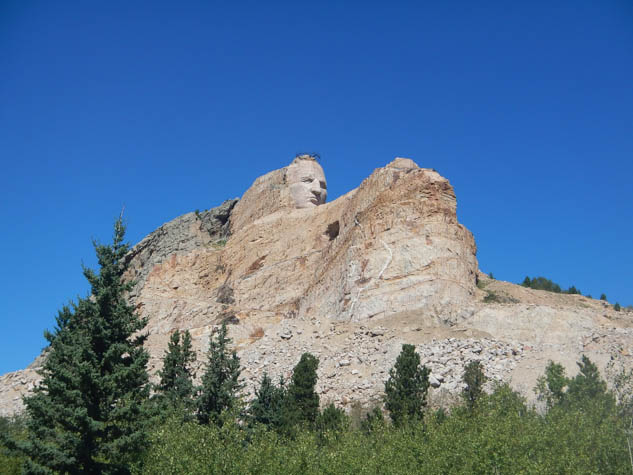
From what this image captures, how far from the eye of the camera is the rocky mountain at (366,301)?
4012cm

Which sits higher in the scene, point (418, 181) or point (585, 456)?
point (418, 181)

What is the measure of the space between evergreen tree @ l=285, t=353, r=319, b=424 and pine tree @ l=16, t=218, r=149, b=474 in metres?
9.38

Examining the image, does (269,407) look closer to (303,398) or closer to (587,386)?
(303,398)

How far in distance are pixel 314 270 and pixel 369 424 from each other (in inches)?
1193

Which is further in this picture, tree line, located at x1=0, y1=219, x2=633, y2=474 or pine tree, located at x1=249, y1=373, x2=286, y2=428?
pine tree, located at x1=249, y1=373, x2=286, y2=428

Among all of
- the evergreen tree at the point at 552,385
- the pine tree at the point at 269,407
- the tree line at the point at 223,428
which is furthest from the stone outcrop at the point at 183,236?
the evergreen tree at the point at 552,385

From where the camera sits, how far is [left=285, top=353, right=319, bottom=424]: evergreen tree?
3250 cm

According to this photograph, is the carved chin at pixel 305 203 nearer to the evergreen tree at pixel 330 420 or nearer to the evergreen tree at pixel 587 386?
the evergreen tree at pixel 587 386

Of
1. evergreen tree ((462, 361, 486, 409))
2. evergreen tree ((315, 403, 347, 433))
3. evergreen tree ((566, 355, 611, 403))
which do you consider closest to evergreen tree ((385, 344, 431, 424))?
evergreen tree ((462, 361, 486, 409))

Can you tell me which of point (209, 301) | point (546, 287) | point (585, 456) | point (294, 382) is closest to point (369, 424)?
point (294, 382)

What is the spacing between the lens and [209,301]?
A: 65812 mm

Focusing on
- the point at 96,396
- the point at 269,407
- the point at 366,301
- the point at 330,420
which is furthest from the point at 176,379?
the point at 366,301

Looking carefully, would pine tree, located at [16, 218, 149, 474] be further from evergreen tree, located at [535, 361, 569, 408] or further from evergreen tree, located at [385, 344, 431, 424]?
evergreen tree, located at [535, 361, 569, 408]

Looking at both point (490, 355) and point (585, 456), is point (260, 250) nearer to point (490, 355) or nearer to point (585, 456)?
point (490, 355)
